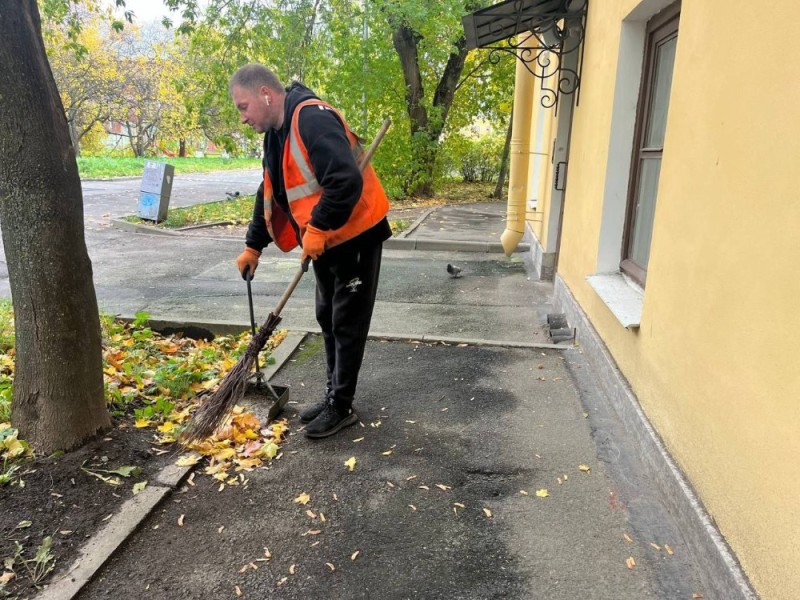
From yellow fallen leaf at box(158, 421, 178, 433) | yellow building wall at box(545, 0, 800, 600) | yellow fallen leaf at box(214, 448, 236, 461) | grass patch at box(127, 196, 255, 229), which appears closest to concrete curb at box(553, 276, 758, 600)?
yellow building wall at box(545, 0, 800, 600)

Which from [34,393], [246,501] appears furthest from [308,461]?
[34,393]

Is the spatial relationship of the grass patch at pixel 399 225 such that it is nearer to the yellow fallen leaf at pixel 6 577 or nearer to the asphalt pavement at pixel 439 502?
the asphalt pavement at pixel 439 502

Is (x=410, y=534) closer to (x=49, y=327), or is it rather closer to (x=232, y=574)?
(x=232, y=574)

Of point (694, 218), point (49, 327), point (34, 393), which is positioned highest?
point (694, 218)

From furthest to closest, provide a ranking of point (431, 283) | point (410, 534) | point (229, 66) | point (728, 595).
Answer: point (229, 66)
point (431, 283)
point (410, 534)
point (728, 595)

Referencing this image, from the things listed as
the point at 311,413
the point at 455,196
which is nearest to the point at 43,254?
the point at 311,413

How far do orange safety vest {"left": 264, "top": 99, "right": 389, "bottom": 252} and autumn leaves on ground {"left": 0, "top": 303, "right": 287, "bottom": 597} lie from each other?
4.04 feet

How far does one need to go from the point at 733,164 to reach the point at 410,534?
6.60 feet

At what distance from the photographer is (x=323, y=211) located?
3000 mm

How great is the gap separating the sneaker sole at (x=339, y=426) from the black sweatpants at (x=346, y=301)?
0.08 m

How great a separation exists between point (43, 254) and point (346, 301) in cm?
151

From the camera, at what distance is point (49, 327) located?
2971 millimetres

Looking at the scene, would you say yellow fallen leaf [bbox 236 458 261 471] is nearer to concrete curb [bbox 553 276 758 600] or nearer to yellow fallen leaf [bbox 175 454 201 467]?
yellow fallen leaf [bbox 175 454 201 467]

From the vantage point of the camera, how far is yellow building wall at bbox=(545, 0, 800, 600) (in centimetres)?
189
